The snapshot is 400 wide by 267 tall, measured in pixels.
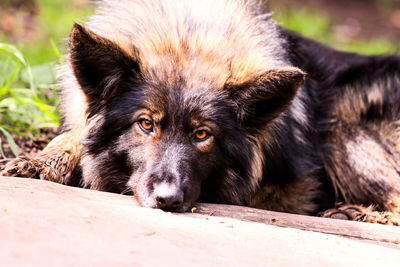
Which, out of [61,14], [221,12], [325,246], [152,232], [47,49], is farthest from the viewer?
[61,14]

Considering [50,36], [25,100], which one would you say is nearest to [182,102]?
[25,100]

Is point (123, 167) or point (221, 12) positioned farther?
point (221, 12)

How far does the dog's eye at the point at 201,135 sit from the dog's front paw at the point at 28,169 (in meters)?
1.05

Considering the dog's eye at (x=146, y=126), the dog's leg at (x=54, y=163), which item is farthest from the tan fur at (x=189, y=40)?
the dog's eye at (x=146, y=126)

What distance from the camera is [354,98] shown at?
16.4ft

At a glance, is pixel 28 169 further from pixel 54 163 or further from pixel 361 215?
pixel 361 215

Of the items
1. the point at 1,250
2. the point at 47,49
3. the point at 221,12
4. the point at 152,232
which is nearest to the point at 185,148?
the point at 152,232

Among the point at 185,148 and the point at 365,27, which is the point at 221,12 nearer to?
the point at 185,148

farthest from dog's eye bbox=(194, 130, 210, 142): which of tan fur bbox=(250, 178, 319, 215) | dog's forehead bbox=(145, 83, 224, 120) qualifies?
tan fur bbox=(250, 178, 319, 215)

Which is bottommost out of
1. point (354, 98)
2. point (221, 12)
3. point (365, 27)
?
point (365, 27)

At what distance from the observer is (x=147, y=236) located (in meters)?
2.54

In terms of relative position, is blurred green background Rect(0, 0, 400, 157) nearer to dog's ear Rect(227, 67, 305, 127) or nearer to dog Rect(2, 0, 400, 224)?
dog Rect(2, 0, 400, 224)

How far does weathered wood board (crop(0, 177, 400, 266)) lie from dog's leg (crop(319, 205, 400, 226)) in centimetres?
89

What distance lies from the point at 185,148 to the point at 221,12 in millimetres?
1248
